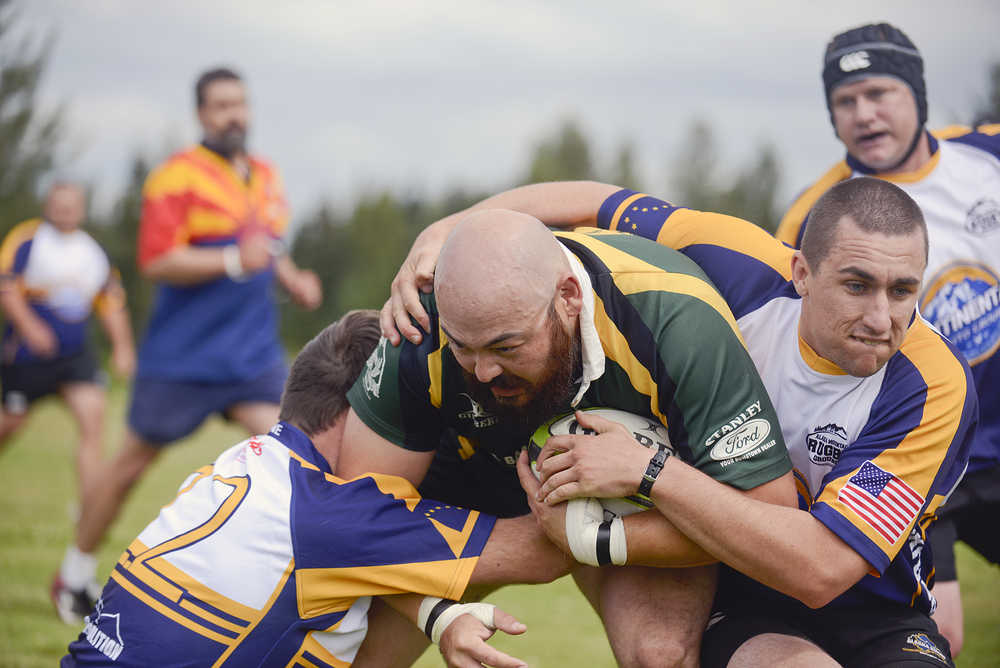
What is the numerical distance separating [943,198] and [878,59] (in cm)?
68

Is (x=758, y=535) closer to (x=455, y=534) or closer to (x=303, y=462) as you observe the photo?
(x=455, y=534)

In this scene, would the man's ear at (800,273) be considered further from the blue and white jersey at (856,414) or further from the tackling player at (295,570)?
the tackling player at (295,570)

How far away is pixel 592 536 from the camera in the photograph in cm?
295

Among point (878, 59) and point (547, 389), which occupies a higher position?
point (878, 59)

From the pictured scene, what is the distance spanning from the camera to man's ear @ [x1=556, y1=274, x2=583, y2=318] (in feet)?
9.55

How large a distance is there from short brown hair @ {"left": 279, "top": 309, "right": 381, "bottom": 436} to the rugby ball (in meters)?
0.84

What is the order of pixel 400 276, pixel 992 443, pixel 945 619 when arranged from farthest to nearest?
1. pixel 992 443
2. pixel 945 619
3. pixel 400 276

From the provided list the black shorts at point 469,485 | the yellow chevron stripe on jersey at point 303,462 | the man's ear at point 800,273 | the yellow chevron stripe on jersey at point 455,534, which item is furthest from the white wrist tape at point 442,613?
the man's ear at point 800,273

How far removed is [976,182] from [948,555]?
1.66 meters

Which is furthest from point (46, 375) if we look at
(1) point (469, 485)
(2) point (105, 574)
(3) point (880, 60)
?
(3) point (880, 60)

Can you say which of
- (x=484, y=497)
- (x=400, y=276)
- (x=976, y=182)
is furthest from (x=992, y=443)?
(x=400, y=276)

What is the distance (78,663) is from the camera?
3275 mm

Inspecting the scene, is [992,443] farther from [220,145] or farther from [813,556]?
[220,145]

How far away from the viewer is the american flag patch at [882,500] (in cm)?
289
